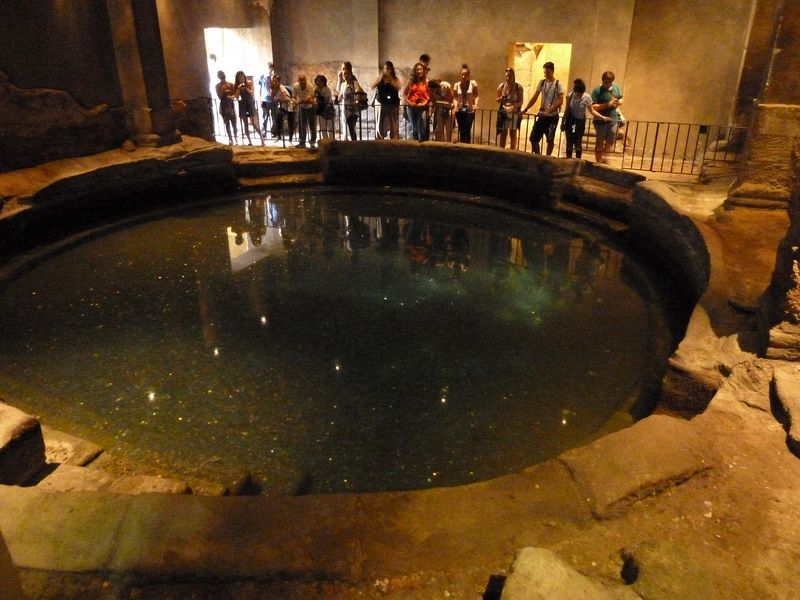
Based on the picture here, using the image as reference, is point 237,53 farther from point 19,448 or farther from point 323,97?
point 19,448

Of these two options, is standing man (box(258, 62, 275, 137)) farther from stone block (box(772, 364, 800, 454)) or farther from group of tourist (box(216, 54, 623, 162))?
stone block (box(772, 364, 800, 454))

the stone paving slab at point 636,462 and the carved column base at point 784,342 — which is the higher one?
the carved column base at point 784,342

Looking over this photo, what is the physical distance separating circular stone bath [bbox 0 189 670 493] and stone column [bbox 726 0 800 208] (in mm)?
1533

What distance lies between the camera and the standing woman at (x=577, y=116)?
9.20 metres

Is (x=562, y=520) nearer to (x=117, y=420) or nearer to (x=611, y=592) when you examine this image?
(x=611, y=592)

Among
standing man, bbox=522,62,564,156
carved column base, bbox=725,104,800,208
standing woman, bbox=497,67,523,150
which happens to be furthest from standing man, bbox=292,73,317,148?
carved column base, bbox=725,104,800,208

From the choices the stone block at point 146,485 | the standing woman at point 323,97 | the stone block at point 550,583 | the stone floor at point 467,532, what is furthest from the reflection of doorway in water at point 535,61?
the stone block at point 550,583

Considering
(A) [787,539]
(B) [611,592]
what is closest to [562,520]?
(B) [611,592]

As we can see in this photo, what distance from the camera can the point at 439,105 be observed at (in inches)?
416

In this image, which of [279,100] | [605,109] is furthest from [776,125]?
[279,100]

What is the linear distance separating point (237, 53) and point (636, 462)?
1368cm

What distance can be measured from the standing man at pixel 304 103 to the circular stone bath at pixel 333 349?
3691mm

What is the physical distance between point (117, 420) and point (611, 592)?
350cm

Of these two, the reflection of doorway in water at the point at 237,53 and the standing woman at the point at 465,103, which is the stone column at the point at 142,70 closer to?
the reflection of doorway in water at the point at 237,53
